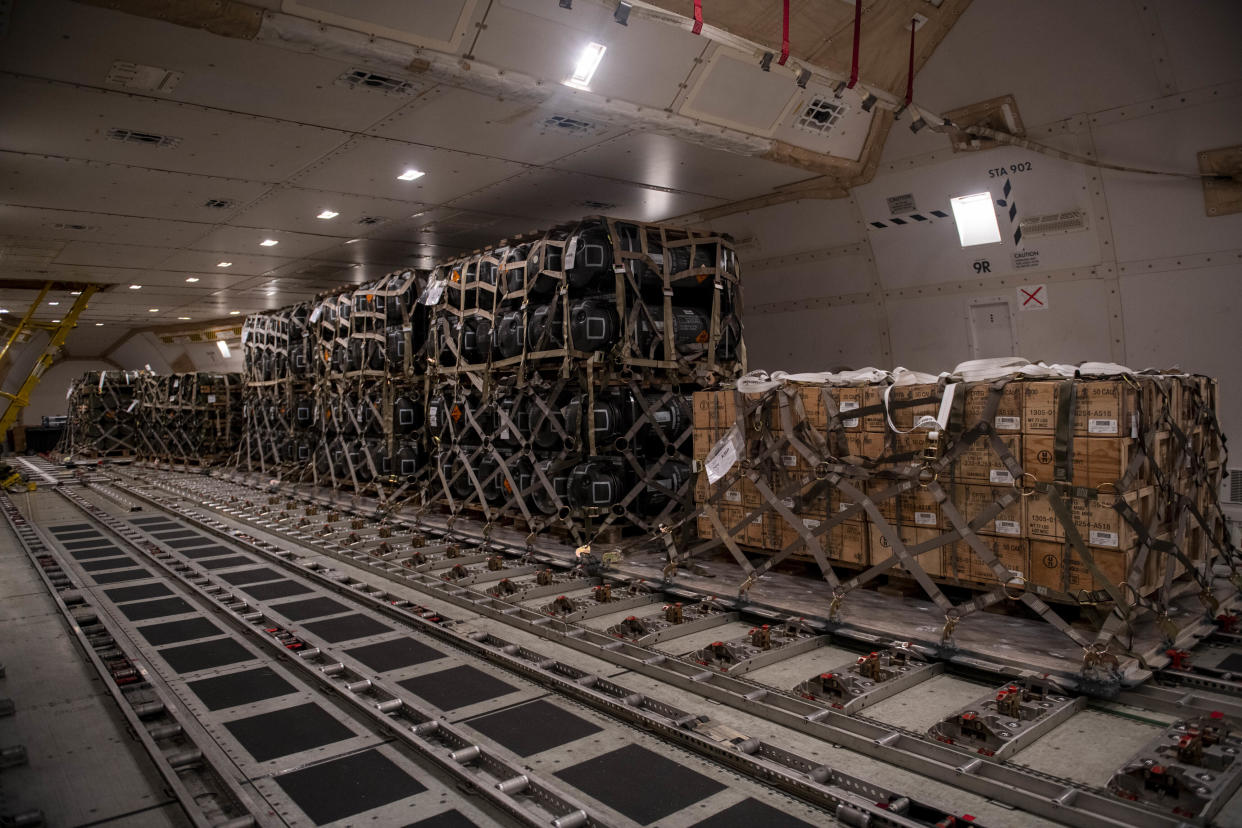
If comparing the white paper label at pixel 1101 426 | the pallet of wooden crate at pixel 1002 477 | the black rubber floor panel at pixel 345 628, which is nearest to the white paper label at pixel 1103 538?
the pallet of wooden crate at pixel 1002 477

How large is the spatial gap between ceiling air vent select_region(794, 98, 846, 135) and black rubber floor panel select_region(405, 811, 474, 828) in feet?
23.7

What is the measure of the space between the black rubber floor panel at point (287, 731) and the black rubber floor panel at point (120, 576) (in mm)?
4500

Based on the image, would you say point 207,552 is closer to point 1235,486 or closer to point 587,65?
point 587,65

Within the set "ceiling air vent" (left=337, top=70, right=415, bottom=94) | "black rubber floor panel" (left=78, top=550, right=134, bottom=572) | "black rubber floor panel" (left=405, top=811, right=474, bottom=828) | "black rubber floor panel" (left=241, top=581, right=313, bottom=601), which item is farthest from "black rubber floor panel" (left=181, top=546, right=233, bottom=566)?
"black rubber floor panel" (left=405, top=811, right=474, bottom=828)

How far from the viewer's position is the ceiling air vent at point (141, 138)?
8445 millimetres

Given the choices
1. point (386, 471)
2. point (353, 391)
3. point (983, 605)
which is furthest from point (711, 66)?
point (353, 391)

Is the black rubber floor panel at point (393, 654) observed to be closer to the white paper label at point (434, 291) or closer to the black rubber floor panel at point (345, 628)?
the black rubber floor panel at point (345, 628)

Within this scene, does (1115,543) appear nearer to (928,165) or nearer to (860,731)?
(860,731)

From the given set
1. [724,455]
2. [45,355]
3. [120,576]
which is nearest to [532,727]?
[724,455]

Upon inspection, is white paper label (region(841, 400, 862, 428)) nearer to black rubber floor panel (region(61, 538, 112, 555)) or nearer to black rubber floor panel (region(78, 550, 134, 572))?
black rubber floor panel (region(78, 550, 134, 572))

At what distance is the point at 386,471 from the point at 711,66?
25.9 ft

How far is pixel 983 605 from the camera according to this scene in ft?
17.4

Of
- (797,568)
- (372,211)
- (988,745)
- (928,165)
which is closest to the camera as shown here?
(988,745)

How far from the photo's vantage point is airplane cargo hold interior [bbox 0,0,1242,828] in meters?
4.05
